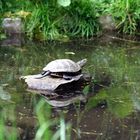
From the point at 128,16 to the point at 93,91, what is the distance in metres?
2.96

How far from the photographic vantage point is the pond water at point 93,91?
10.3ft

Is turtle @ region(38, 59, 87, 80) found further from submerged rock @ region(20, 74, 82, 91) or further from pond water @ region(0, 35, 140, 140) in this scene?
pond water @ region(0, 35, 140, 140)

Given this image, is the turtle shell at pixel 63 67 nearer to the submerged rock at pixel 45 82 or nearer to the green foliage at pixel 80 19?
the submerged rock at pixel 45 82

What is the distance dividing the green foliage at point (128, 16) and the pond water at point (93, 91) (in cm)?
44

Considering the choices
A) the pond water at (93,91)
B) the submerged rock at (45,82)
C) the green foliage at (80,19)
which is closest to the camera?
the pond water at (93,91)

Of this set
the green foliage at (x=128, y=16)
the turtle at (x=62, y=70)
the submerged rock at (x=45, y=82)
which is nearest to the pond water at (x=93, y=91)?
the submerged rock at (x=45, y=82)

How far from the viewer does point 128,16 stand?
6.71m

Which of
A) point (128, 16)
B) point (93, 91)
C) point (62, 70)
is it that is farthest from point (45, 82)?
point (128, 16)

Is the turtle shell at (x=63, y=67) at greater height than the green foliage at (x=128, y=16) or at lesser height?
lesser

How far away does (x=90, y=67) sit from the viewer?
4.91 metres

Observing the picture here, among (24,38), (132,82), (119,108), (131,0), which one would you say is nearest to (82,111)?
(119,108)

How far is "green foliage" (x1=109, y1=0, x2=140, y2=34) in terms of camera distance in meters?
6.66

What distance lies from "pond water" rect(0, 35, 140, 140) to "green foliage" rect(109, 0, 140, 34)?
0.44 m

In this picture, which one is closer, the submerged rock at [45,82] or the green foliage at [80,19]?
the submerged rock at [45,82]
